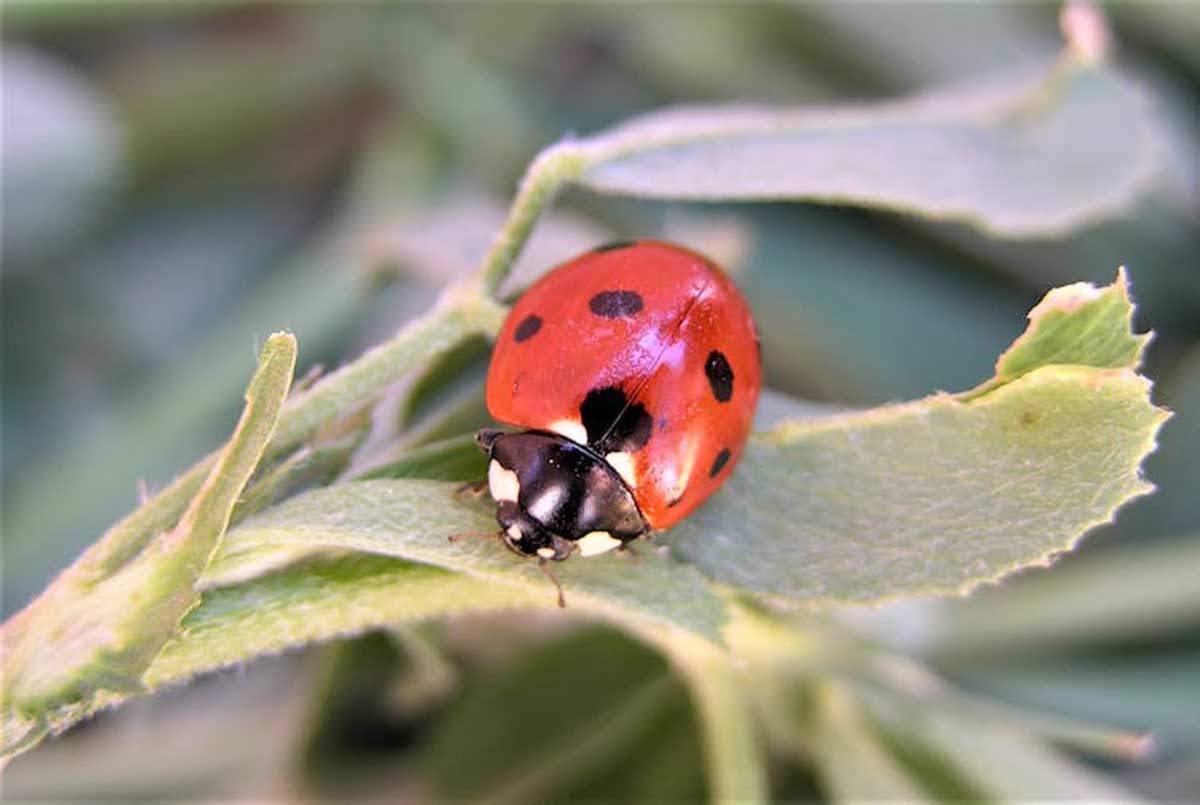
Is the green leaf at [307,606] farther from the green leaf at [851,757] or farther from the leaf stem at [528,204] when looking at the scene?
the green leaf at [851,757]

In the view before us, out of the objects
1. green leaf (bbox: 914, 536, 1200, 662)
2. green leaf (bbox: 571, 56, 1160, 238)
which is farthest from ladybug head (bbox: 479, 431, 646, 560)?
green leaf (bbox: 914, 536, 1200, 662)

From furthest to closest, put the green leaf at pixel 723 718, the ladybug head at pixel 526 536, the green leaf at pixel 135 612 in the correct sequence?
the green leaf at pixel 723 718 → the ladybug head at pixel 526 536 → the green leaf at pixel 135 612

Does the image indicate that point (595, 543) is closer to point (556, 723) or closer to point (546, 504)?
point (546, 504)

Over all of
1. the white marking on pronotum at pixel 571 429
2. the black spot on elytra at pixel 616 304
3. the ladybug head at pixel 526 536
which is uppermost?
the black spot on elytra at pixel 616 304

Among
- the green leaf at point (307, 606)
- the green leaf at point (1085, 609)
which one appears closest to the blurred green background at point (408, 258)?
the green leaf at point (1085, 609)

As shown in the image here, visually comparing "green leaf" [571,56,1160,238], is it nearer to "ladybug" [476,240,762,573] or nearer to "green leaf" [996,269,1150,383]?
"ladybug" [476,240,762,573]

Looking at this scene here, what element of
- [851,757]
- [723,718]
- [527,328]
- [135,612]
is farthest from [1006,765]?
[135,612]
